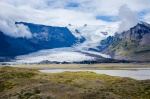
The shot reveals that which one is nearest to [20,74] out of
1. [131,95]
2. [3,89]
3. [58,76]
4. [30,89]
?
[58,76]

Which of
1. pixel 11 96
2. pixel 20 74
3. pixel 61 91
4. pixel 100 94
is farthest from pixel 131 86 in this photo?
pixel 20 74

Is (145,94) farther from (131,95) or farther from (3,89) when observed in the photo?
(3,89)

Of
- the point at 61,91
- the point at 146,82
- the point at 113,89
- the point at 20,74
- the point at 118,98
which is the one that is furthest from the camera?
the point at 20,74

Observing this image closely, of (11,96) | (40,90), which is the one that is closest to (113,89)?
(40,90)

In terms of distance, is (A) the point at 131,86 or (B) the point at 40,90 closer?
(B) the point at 40,90

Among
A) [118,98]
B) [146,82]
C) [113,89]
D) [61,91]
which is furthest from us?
[146,82]

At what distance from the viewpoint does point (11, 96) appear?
73.9 metres

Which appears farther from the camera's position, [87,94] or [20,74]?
[20,74]

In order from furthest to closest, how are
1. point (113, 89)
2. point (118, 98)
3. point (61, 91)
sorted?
point (113, 89) < point (61, 91) < point (118, 98)

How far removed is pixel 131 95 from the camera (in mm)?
73875

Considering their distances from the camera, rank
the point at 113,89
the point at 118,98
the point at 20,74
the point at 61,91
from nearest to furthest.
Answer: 1. the point at 118,98
2. the point at 61,91
3. the point at 113,89
4. the point at 20,74

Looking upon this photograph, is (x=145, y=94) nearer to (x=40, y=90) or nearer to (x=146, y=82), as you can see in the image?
(x=146, y=82)

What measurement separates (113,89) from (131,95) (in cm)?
776

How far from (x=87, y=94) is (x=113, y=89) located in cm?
1424
